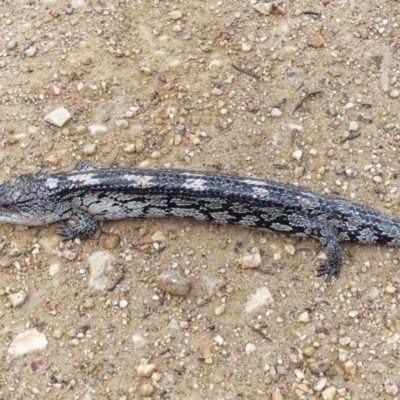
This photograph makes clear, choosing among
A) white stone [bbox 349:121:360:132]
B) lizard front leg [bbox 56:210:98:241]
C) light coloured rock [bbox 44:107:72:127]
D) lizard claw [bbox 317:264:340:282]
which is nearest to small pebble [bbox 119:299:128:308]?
lizard front leg [bbox 56:210:98:241]

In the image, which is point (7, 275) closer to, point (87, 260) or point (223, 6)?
point (87, 260)

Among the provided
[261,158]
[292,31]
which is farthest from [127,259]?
[292,31]

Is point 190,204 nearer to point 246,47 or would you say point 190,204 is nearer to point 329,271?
point 329,271

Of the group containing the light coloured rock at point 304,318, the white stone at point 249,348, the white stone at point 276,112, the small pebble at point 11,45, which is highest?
the small pebble at point 11,45

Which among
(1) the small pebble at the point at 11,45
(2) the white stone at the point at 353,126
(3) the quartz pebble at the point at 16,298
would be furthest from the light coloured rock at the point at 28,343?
(2) the white stone at the point at 353,126

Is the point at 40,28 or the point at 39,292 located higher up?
the point at 40,28

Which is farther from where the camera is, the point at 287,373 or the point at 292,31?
the point at 292,31

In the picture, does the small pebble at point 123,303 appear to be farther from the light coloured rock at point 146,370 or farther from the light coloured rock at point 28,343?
the light coloured rock at point 28,343
